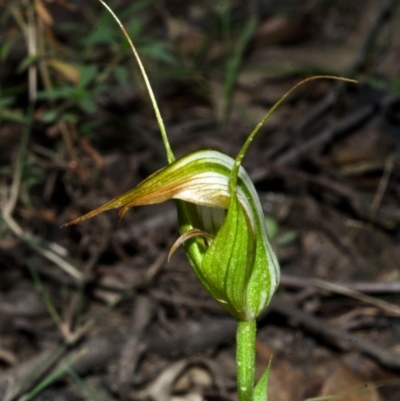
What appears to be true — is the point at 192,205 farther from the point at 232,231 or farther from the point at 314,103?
the point at 314,103

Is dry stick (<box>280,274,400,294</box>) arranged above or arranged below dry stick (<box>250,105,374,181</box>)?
below

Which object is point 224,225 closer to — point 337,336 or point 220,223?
point 220,223

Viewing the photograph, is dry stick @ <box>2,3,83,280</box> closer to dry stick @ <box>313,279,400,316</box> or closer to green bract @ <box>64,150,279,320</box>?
dry stick @ <box>313,279,400,316</box>

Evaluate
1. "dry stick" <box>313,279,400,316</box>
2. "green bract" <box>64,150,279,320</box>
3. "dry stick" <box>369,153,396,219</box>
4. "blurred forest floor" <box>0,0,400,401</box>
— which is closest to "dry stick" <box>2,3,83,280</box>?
"blurred forest floor" <box>0,0,400,401</box>

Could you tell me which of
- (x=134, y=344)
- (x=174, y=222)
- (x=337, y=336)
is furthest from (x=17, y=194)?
(x=337, y=336)

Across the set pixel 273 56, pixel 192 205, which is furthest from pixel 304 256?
pixel 192 205

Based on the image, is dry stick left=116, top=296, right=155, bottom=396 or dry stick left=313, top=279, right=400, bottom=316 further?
dry stick left=313, top=279, right=400, bottom=316

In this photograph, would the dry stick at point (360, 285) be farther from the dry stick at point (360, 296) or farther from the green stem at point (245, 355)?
the green stem at point (245, 355)
